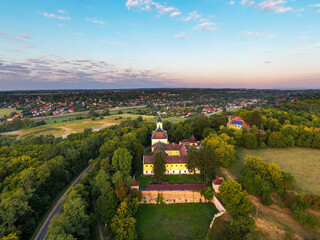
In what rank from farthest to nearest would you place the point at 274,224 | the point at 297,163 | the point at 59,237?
the point at 297,163
the point at 274,224
the point at 59,237

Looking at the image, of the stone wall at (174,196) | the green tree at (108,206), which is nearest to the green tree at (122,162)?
the stone wall at (174,196)

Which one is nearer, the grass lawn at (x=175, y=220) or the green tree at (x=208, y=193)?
the grass lawn at (x=175, y=220)

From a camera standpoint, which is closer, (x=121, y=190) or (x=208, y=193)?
(x=121, y=190)

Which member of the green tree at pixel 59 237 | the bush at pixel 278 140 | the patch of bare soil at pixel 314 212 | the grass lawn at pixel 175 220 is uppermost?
the bush at pixel 278 140

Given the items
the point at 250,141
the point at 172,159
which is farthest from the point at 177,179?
the point at 250,141

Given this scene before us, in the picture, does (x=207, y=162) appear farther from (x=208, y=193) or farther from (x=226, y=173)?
(x=208, y=193)

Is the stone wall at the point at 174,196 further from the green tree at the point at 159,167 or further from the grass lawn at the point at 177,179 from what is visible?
the green tree at the point at 159,167

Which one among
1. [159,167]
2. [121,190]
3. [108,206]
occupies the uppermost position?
[159,167]

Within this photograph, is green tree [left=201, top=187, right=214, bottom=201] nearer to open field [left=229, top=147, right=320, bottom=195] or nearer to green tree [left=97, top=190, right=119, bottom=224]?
open field [left=229, top=147, right=320, bottom=195]
